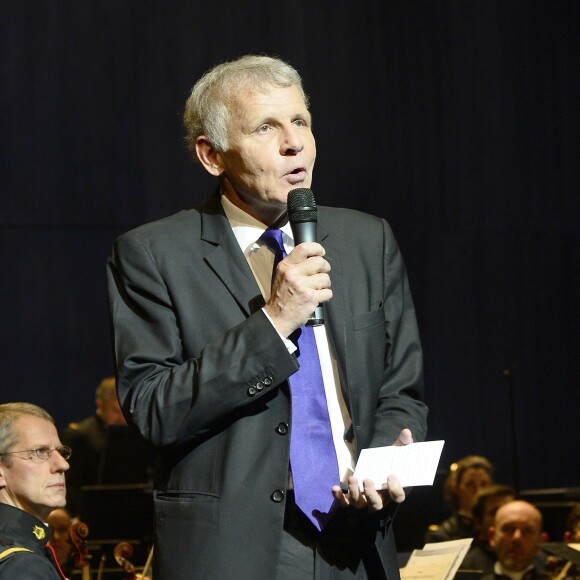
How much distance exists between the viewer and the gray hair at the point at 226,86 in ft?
6.92

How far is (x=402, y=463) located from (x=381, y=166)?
6.72 m

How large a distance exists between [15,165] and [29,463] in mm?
4582

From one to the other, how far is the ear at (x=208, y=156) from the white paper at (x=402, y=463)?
26.5 inches

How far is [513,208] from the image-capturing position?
28.2 ft

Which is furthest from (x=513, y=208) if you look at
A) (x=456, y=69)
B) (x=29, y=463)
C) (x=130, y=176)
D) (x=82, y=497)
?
(x=29, y=463)

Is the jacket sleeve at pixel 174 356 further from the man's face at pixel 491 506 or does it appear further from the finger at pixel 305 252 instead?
the man's face at pixel 491 506

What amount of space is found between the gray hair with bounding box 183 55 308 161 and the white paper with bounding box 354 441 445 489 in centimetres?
68

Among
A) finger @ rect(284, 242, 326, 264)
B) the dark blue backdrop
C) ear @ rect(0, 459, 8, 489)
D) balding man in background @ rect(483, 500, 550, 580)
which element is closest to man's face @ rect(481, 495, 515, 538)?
balding man in background @ rect(483, 500, 550, 580)

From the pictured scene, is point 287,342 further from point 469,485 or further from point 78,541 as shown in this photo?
point 469,485

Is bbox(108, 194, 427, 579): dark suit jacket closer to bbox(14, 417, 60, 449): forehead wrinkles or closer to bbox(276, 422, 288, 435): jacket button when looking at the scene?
bbox(276, 422, 288, 435): jacket button

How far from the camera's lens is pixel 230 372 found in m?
1.84

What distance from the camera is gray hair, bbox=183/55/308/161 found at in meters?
2.11

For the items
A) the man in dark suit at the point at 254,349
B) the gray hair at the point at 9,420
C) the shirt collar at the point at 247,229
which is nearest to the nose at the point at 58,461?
the gray hair at the point at 9,420

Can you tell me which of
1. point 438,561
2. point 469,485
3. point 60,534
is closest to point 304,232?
point 438,561
